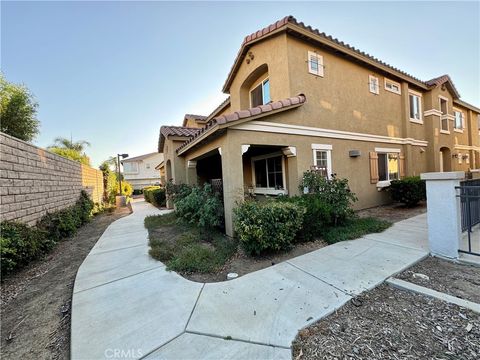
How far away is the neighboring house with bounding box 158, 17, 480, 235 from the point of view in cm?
628

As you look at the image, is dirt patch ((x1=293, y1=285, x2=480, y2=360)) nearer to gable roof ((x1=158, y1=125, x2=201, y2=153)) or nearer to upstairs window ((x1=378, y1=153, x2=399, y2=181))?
upstairs window ((x1=378, y1=153, x2=399, y2=181))

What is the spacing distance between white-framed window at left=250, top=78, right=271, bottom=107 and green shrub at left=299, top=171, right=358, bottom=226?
427 centimetres

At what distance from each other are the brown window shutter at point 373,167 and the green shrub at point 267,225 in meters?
6.47

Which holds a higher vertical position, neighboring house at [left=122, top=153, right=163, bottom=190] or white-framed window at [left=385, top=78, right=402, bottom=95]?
white-framed window at [left=385, top=78, right=402, bottom=95]

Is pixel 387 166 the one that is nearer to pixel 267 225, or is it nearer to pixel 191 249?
pixel 267 225

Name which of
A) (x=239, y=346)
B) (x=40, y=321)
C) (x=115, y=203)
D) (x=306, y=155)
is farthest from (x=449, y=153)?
(x=115, y=203)

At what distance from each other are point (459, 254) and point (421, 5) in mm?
9342

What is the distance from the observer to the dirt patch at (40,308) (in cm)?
235

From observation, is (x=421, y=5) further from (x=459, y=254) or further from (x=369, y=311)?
(x=369, y=311)

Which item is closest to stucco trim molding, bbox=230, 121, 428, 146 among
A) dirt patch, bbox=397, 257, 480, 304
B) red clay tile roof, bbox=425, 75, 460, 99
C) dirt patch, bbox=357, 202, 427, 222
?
dirt patch, bbox=357, 202, 427, 222

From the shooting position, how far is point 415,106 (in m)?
12.1

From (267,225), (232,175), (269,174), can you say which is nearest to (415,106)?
(269,174)

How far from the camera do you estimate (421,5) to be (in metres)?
7.82

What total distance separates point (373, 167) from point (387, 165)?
1.51 meters
